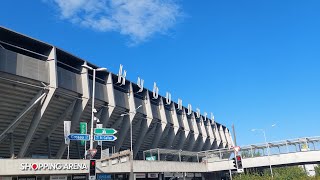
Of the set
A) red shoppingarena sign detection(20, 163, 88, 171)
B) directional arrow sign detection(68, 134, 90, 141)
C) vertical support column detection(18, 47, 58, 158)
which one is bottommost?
red shoppingarena sign detection(20, 163, 88, 171)

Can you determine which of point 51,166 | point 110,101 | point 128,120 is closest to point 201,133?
point 128,120

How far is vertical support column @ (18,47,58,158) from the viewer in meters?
35.9

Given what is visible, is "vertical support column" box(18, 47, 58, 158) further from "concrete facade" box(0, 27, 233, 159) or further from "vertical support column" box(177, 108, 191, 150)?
"vertical support column" box(177, 108, 191, 150)

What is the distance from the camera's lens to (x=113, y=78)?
160 ft

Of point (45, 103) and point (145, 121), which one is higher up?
point (145, 121)

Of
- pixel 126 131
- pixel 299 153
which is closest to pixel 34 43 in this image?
pixel 126 131

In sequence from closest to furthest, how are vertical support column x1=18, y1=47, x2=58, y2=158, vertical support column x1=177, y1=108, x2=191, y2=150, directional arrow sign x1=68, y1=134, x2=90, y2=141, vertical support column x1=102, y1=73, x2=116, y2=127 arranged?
directional arrow sign x1=68, y1=134, x2=90, y2=141, vertical support column x1=18, y1=47, x2=58, y2=158, vertical support column x1=102, y1=73, x2=116, y2=127, vertical support column x1=177, y1=108, x2=191, y2=150

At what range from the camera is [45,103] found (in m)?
36.3

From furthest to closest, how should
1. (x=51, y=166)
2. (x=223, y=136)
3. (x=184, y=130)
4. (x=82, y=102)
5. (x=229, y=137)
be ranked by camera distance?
(x=229, y=137) → (x=223, y=136) → (x=184, y=130) → (x=82, y=102) → (x=51, y=166)

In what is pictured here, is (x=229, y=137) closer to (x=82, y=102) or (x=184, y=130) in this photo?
(x=184, y=130)

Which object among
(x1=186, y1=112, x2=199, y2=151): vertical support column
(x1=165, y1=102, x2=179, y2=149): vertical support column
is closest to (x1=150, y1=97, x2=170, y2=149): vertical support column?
(x1=165, y1=102, x2=179, y2=149): vertical support column

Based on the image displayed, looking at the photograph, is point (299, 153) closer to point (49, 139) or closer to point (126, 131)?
point (126, 131)

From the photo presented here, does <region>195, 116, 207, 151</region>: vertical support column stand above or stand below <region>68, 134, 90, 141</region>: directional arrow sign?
above

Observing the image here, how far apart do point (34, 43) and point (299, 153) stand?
136 feet
